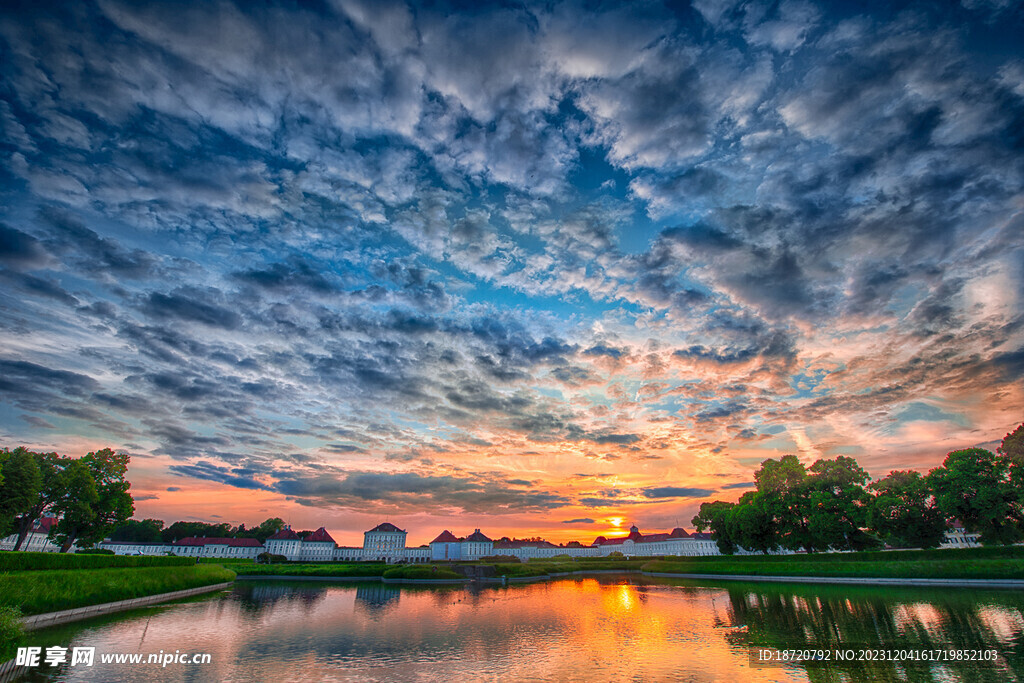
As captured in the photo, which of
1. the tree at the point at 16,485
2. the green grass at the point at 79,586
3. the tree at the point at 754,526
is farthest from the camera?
the tree at the point at 754,526

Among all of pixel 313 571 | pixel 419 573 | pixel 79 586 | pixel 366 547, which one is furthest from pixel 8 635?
pixel 366 547

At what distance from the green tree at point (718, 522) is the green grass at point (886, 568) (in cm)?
987

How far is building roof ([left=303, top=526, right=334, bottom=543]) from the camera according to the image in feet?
518

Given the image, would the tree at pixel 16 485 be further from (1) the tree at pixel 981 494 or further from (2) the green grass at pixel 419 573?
(1) the tree at pixel 981 494

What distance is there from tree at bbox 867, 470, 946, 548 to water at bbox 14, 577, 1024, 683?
20042 millimetres

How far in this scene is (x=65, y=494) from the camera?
54562 mm

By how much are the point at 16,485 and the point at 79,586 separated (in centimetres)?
2560

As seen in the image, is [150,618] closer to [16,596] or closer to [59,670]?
[16,596]

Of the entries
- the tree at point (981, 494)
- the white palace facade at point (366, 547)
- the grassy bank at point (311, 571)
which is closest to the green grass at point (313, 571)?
the grassy bank at point (311, 571)

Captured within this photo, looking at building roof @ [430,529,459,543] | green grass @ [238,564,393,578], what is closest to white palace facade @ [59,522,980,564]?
building roof @ [430,529,459,543]

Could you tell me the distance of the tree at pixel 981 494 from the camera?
48.1 m

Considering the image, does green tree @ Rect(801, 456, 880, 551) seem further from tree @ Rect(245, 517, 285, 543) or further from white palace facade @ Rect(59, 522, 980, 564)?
tree @ Rect(245, 517, 285, 543)

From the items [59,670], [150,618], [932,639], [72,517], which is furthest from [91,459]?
[932,639]

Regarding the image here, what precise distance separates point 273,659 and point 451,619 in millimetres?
16639
